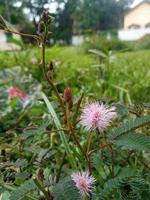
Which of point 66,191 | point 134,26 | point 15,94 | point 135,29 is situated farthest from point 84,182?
point 135,29

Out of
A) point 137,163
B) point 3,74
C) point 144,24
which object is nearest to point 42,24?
point 137,163

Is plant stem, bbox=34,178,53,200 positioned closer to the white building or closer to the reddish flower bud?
the reddish flower bud

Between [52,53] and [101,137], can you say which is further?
[52,53]

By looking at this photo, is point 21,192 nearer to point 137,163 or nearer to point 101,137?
point 101,137

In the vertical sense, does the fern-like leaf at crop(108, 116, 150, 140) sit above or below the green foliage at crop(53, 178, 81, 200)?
above

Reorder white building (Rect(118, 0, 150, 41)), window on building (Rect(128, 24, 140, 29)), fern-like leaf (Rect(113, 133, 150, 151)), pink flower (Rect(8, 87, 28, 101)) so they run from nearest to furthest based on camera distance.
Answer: fern-like leaf (Rect(113, 133, 150, 151)), pink flower (Rect(8, 87, 28, 101)), white building (Rect(118, 0, 150, 41)), window on building (Rect(128, 24, 140, 29))

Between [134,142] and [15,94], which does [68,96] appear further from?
[15,94]

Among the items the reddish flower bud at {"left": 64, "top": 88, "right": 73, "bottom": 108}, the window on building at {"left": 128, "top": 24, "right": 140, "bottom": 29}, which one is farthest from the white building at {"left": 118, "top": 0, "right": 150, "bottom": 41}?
the reddish flower bud at {"left": 64, "top": 88, "right": 73, "bottom": 108}

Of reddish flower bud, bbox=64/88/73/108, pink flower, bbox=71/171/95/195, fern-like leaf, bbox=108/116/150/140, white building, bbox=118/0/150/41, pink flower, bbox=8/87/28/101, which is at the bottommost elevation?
white building, bbox=118/0/150/41
